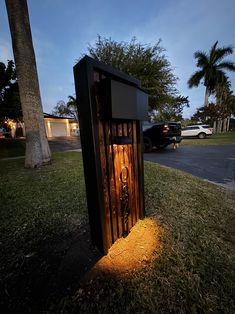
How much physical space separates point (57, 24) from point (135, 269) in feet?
58.2

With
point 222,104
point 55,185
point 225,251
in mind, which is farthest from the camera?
point 222,104

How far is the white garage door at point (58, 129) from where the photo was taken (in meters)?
23.0

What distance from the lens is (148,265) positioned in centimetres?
142

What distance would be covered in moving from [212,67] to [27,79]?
81.8ft

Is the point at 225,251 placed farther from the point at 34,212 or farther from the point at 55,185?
the point at 55,185

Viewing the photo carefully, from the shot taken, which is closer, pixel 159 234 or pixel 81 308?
pixel 81 308

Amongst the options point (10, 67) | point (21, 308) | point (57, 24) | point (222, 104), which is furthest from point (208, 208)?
point (222, 104)

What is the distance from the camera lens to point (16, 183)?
12.0ft

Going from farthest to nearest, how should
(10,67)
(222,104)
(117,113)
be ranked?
(222,104)
(10,67)
(117,113)

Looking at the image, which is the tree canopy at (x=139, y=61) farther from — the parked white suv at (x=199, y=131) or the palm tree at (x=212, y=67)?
the palm tree at (x=212, y=67)

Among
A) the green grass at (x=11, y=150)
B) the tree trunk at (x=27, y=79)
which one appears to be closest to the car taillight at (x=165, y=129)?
the tree trunk at (x=27, y=79)

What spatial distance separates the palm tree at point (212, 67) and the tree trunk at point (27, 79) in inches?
919

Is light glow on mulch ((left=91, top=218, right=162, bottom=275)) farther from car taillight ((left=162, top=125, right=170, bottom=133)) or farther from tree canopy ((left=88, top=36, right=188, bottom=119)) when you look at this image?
tree canopy ((left=88, top=36, right=188, bottom=119))

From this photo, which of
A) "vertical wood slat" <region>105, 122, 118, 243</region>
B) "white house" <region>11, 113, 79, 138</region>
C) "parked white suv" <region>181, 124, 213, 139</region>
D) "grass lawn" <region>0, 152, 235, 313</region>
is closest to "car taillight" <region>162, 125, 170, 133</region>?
"grass lawn" <region>0, 152, 235, 313</region>
